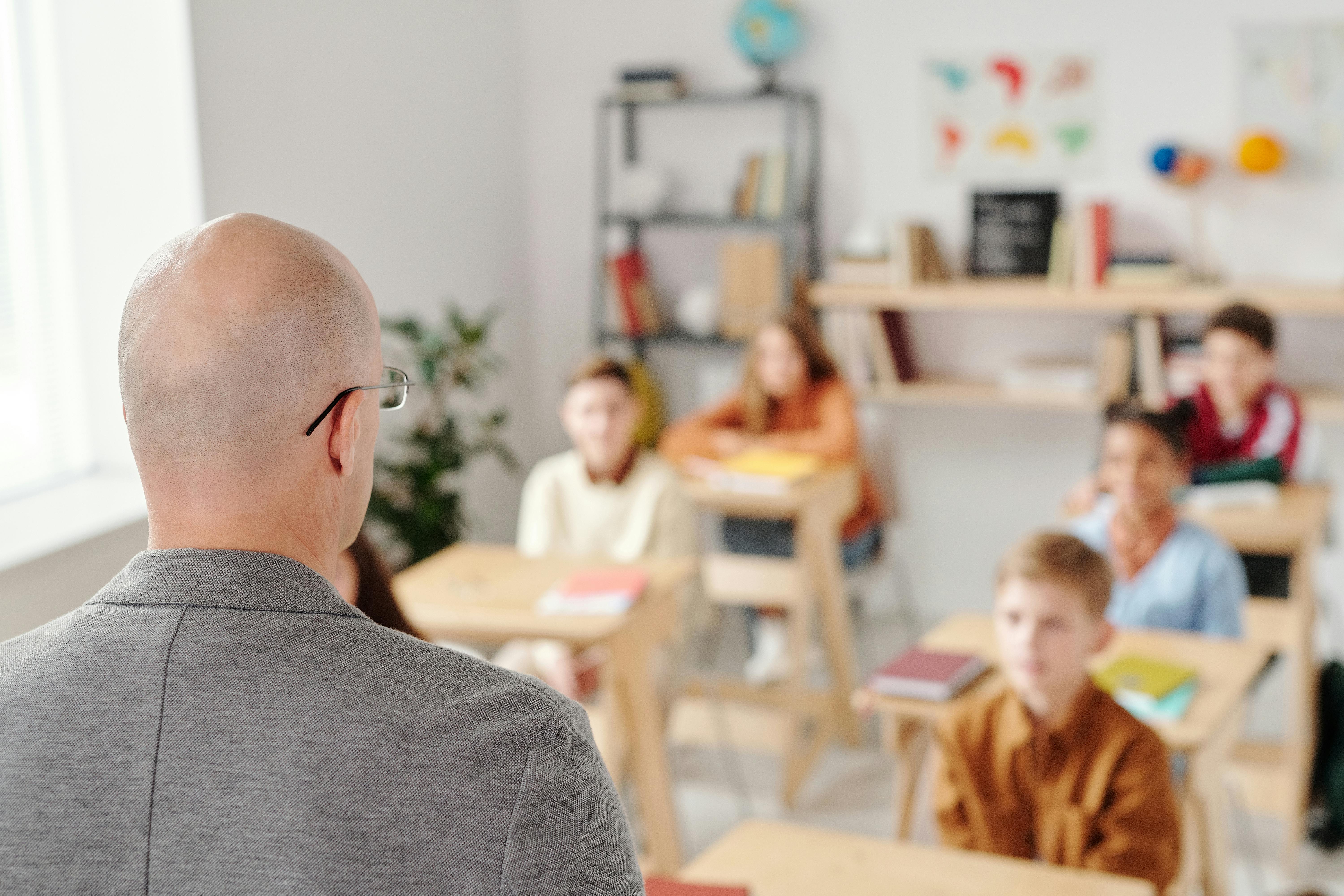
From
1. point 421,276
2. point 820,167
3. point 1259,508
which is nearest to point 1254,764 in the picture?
point 1259,508

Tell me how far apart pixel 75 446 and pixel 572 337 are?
2382mm

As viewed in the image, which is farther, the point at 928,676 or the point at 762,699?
the point at 762,699

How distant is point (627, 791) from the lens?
131 inches

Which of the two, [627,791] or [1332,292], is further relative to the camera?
[1332,292]

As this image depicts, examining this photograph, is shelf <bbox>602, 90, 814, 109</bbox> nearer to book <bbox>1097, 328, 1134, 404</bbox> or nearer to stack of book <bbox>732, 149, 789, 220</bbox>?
stack of book <bbox>732, 149, 789, 220</bbox>

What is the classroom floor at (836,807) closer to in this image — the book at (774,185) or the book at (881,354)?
the book at (881,354)

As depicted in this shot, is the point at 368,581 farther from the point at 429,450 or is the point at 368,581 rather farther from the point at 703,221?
the point at 703,221

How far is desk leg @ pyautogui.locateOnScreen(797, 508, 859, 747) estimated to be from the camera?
3697mm

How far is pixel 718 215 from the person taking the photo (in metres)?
4.93

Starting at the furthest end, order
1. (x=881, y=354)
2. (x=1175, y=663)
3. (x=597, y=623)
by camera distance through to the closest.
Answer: (x=881, y=354)
(x=597, y=623)
(x=1175, y=663)

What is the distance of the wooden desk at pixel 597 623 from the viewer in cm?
269

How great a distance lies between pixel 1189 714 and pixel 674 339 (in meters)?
3.01

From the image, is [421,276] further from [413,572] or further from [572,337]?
[413,572]

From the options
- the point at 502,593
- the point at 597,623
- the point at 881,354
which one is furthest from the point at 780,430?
the point at 597,623
